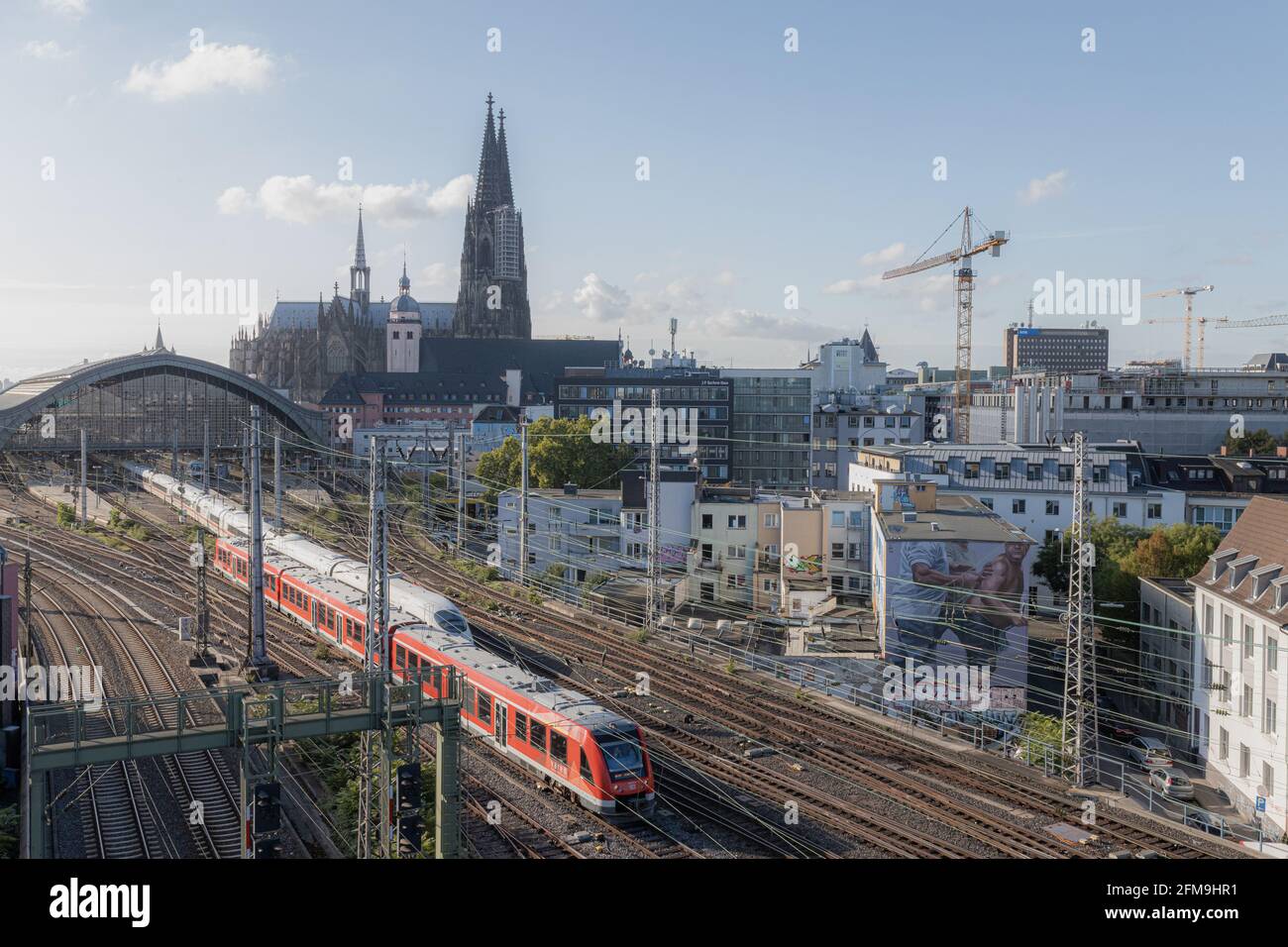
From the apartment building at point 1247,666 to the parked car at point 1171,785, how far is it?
1.08m

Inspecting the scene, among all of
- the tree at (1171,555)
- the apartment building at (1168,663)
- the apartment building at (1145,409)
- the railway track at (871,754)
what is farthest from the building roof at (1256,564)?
the apartment building at (1145,409)

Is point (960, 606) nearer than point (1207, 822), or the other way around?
point (1207, 822)

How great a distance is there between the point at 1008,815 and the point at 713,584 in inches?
779

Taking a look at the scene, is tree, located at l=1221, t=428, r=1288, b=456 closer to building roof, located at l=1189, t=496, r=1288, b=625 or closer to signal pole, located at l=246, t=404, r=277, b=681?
building roof, located at l=1189, t=496, r=1288, b=625

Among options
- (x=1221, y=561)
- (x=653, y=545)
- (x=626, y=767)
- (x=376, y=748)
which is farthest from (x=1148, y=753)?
(x=376, y=748)

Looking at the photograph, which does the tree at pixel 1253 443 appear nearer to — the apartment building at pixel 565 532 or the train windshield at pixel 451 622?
the apartment building at pixel 565 532

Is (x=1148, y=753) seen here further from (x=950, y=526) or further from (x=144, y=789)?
(x=144, y=789)

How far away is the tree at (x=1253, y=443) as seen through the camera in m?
59.9

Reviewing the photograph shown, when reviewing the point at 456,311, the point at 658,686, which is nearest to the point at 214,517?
the point at 658,686

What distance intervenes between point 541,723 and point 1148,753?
14.4m

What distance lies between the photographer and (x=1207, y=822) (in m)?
19.4
